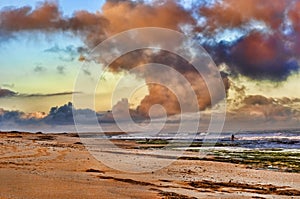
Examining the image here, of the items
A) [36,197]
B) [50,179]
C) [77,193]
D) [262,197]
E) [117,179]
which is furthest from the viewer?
[117,179]

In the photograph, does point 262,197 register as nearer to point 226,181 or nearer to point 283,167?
point 226,181

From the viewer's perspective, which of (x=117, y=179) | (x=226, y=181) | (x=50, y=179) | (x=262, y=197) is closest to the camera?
(x=262, y=197)

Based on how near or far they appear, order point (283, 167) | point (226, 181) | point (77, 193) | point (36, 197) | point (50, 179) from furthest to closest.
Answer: point (283, 167), point (226, 181), point (50, 179), point (77, 193), point (36, 197)

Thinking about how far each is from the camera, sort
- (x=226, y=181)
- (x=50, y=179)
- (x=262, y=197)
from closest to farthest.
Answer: (x=262, y=197) < (x=50, y=179) < (x=226, y=181)

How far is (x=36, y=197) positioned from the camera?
1084cm

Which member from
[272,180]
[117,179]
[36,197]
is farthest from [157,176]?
[36,197]

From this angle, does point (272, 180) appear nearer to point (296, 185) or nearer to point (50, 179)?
point (296, 185)

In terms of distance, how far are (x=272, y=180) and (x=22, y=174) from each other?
1118cm

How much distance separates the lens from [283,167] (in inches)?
970

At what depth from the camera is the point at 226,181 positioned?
1753 centimetres

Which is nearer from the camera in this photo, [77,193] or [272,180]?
[77,193]

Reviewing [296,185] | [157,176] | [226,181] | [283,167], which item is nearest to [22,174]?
[157,176]

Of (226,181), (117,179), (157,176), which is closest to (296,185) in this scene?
(226,181)

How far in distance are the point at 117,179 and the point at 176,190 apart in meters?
3.20
